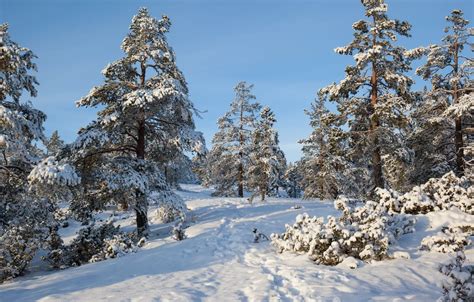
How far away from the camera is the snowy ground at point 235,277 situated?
298 inches

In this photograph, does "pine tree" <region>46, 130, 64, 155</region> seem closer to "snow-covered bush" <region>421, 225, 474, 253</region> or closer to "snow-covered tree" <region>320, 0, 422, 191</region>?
"snow-covered tree" <region>320, 0, 422, 191</region>

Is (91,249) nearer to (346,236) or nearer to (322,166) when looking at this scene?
(346,236)

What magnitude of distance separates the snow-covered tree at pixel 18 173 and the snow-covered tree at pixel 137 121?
2.05 m

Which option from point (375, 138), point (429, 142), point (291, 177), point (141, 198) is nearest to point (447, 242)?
point (375, 138)

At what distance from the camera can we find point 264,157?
29641mm

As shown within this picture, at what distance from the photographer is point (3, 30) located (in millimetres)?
11578

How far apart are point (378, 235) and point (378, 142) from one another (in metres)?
8.55

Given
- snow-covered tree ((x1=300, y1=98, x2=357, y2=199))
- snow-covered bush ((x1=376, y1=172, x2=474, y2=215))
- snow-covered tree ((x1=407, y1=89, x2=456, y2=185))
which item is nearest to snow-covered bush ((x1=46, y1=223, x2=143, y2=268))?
snow-covered bush ((x1=376, y1=172, x2=474, y2=215))

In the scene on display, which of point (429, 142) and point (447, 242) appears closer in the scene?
point (447, 242)

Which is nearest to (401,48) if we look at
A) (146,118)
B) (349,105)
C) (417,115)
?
(349,105)

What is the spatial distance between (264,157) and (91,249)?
17819 mm

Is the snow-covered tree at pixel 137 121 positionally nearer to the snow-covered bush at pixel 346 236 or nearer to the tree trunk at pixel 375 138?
the snow-covered bush at pixel 346 236

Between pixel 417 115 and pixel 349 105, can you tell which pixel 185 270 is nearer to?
pixel 349 105

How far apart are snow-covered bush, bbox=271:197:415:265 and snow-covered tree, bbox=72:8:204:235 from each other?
6246 mm
